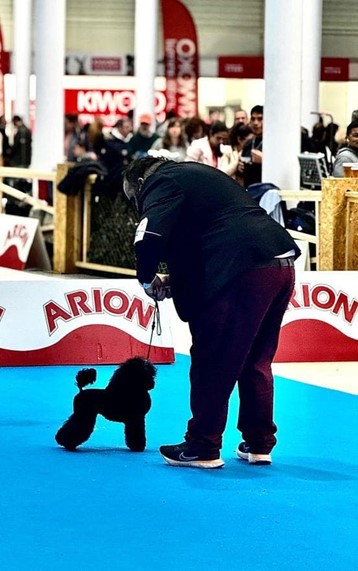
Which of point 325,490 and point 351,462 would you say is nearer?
point 325,490

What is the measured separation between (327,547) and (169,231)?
169cm

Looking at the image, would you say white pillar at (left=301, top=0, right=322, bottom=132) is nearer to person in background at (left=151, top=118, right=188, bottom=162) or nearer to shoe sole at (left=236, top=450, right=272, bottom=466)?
person in background at (left=151, top=118, right=188, bottom=162)

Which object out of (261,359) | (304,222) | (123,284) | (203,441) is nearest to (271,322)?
(261,359)

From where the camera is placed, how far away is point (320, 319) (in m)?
9.99

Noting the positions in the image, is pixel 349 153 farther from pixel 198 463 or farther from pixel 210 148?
pixel 198 463

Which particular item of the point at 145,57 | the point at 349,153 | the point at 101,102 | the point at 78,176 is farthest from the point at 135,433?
the point at 101,102

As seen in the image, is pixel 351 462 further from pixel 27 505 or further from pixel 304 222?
pixel 304 222

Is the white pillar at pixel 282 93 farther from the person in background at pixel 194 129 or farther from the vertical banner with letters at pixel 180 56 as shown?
the vertical banner with letters at pixel 180 56

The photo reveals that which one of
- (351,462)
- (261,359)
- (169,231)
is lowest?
(351,462)

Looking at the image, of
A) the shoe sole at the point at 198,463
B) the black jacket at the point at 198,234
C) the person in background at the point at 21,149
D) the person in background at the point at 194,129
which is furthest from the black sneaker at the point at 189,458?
the person in background at the point at 21,149

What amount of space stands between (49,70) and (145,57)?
732cm

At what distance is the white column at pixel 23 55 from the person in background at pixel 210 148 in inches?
651

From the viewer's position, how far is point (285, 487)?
6.03 metres

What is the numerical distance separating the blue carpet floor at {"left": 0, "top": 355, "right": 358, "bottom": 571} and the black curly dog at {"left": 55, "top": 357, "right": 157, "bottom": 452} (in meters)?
0.10
